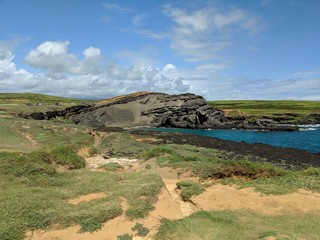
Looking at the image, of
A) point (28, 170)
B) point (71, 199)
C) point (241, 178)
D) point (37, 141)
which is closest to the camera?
point (71, 199)

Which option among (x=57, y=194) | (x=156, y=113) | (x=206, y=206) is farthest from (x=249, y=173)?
(x=156, y=113)

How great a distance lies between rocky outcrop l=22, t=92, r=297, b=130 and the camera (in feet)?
403

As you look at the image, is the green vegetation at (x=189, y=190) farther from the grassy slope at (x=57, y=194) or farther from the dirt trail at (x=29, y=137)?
the dirt trail at (x=29, y=137)

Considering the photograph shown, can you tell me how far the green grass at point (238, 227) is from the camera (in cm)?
1435

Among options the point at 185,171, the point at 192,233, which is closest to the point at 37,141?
the point at 185,171

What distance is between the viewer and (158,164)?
112 ft

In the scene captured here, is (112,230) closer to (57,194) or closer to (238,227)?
(57,194)

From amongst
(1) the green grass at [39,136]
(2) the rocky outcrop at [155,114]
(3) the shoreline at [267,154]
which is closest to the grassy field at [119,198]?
(1) the green grass at [39,136]

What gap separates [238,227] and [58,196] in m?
10.6

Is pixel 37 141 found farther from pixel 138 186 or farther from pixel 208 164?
pixel 138 186

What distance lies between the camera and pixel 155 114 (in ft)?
422

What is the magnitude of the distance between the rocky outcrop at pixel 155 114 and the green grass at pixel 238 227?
100829 mm

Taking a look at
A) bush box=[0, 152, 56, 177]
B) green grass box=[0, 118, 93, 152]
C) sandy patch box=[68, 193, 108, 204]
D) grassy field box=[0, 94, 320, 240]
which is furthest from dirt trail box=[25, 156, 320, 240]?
green grass box=[0, 118, 93, 152]

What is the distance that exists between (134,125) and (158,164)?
295 ft
